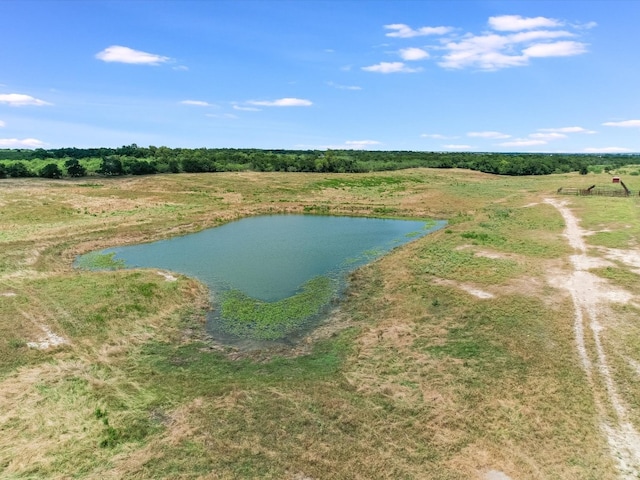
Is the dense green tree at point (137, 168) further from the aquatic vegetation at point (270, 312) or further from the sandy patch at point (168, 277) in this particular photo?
the aquatic vegetation at point (270, 312)

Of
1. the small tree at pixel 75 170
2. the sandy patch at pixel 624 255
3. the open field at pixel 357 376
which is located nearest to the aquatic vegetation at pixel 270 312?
the open field at pixel 357 376

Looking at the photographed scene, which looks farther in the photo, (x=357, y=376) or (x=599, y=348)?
(x=599, y=348)

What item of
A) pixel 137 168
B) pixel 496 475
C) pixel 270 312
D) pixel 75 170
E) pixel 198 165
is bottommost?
pixel 496 475

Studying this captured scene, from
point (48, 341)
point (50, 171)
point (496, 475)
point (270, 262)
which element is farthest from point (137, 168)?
point (496, 475)

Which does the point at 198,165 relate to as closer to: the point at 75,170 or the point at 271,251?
the point at 75,170

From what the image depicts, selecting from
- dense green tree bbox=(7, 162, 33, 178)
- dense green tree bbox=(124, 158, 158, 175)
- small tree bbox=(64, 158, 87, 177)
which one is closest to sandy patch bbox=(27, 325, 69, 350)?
small tree bbox=(64, 158, 87, 177)

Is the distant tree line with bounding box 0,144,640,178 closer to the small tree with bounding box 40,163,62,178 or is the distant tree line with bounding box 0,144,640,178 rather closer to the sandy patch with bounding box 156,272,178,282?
the small tree with bounding box 40,163,62,178
